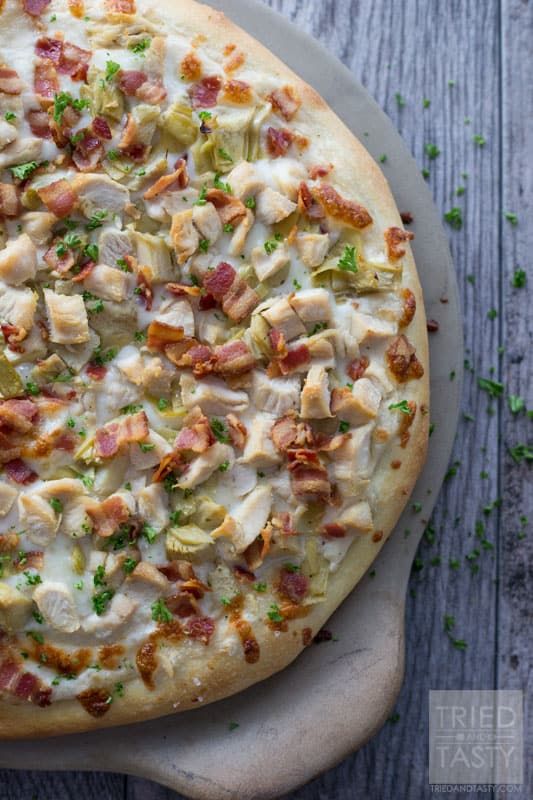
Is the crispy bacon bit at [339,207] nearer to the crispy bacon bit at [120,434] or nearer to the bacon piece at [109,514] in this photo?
the crispy bacon bit at [120,434]

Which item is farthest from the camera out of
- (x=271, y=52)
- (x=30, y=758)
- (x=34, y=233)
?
(x=271, y=52)

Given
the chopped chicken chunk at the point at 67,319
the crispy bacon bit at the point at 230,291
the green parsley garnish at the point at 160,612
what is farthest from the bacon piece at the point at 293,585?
the chopped chicken chunk at the point at 67,319

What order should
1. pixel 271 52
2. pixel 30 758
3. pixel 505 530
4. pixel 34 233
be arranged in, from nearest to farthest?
pixel 34 233 → pixel 30 758 → pixel 271 52 → pixel 505 530

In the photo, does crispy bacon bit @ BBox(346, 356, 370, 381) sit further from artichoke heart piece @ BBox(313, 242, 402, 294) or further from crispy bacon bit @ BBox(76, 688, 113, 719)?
crispy bacon bit @ BBox(76, 688, 113, 719)

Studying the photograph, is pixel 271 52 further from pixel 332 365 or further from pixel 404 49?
pixel 332 365

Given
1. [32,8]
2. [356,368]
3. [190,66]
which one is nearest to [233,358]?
[356,368]

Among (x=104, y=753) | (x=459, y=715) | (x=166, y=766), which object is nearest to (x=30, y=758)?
(x=104, y=753)

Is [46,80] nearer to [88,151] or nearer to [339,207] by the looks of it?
[88,151]

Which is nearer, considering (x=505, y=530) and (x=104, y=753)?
(x=104, y=753)
